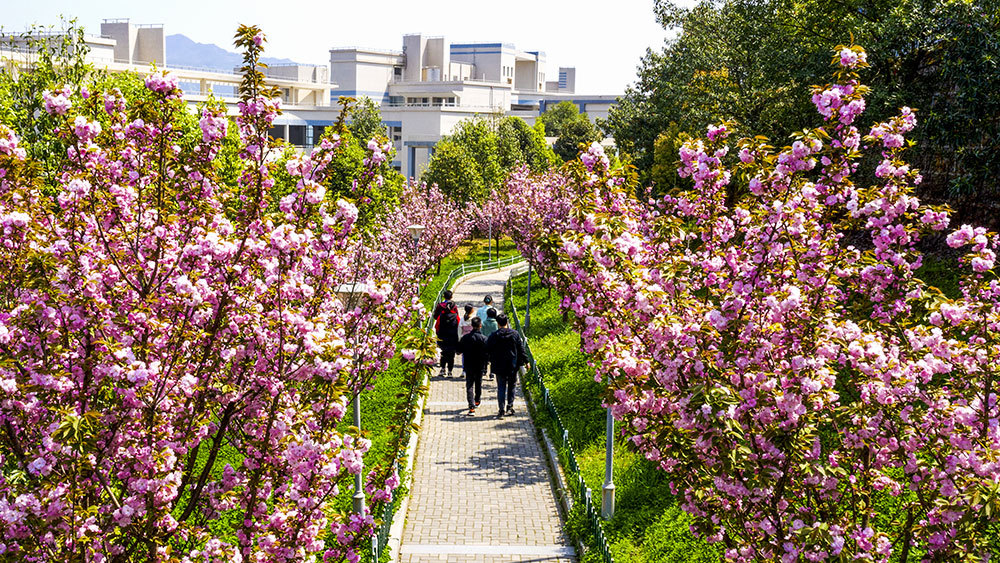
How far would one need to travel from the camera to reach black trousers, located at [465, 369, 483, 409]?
15492 mm

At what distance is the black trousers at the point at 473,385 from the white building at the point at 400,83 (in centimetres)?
3618

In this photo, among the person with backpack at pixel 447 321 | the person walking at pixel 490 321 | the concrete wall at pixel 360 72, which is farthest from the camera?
the concrete wall at pixel 360 72

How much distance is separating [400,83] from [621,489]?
99356mm

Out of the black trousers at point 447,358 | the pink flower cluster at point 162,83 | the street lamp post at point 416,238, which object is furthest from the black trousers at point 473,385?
the pink flower cluster at point 162,83

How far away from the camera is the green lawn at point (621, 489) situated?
9977mm

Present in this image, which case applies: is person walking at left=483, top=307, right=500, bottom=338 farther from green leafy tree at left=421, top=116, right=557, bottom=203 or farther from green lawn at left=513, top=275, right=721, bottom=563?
green leafy tree at left=421, top=116, right=557, bottom=203

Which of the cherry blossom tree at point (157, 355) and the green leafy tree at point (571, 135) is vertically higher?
the green leafy tree at point (571, 135)

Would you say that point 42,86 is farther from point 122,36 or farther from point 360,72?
point 360,72

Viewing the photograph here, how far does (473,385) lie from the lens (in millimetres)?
16047

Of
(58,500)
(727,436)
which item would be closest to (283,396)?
(58,500)

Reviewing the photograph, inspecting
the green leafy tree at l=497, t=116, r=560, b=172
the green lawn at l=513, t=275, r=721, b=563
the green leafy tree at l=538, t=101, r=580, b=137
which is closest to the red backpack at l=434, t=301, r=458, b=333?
the green lawn at l=513, t=275, r=721, b=563

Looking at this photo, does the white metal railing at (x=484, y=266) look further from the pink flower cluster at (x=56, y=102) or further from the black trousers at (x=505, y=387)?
the pink flower cluster at (x=56, y=102)

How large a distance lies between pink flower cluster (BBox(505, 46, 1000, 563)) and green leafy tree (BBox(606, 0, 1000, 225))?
24.1ft

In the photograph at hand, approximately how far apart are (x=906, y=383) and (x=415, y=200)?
35.9m
